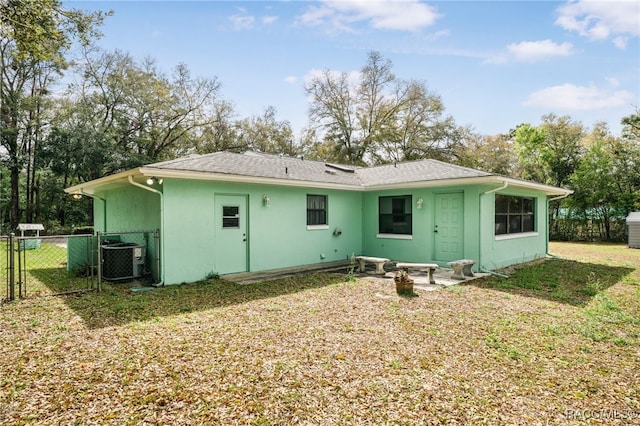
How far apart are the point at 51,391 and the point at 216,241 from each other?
5.24m

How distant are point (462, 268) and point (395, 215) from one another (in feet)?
9.79

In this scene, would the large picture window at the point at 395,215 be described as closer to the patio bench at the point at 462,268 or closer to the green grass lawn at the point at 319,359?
the patio bench at the point at 462,268

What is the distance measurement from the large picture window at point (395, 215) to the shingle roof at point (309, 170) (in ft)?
2.06

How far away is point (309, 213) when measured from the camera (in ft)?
33.9

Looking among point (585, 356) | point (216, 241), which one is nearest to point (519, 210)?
point (585, 356)

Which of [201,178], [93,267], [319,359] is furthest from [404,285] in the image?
[93,267]

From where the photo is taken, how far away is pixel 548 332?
15.4 ft

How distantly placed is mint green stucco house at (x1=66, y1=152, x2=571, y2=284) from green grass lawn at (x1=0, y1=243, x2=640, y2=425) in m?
1.78

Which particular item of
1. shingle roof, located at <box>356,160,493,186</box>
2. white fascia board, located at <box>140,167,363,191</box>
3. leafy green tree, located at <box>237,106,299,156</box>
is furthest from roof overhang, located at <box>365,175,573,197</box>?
leafy green tree, located at <box>237,106,299,156</box>

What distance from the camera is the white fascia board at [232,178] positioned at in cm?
699

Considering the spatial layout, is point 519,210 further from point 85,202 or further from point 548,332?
point 85,202

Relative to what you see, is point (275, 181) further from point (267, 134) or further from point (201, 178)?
point (267, 134)

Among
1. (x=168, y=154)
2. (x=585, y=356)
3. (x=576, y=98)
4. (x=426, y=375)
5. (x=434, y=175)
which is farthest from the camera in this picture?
(x=168, y=154)

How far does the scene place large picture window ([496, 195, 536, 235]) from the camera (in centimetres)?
1007
